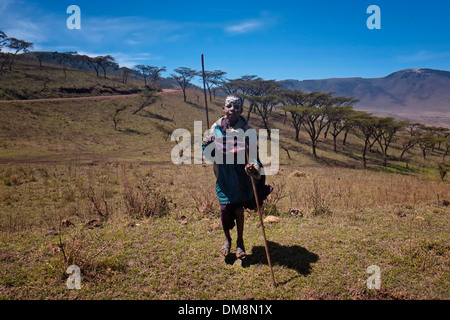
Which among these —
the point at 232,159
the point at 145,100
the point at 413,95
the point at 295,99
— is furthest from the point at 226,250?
the point at 413,95

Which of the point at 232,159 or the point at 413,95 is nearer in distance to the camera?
the point at 232,159

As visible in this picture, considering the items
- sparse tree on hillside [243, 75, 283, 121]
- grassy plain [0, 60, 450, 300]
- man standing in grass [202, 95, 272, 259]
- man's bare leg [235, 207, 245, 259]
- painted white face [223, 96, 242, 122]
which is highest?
sparse tree on hillside [243, 75, 283, 121]

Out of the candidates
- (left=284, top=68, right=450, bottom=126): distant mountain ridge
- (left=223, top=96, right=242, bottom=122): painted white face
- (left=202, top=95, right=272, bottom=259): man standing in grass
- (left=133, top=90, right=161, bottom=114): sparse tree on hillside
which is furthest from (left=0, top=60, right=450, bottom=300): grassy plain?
(left=284, top=68, right=450, bottom=126): distant mountain ridge

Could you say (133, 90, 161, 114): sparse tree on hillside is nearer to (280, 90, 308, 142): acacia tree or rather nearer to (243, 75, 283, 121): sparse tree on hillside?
(243, 75, 283, 121): sparse tree on hillside

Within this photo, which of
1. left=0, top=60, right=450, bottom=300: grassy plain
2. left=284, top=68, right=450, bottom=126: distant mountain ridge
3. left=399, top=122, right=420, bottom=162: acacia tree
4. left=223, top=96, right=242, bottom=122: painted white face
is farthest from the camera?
left=284, top=68, right=450, bottom=126: distant mountain ridge

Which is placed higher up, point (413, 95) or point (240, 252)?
point (413, 95)

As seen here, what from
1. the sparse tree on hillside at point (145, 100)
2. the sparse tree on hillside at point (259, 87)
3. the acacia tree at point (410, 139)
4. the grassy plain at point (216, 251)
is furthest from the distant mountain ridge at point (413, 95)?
the grassy plain at point (216, 251)

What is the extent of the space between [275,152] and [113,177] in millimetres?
17890

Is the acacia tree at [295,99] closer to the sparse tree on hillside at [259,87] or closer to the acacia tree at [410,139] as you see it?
the sparse tree on hillside at [259,87]

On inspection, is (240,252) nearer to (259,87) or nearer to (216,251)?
(216,251)

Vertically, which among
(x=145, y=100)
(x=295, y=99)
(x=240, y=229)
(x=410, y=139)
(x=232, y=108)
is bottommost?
(x=240, y=229)
